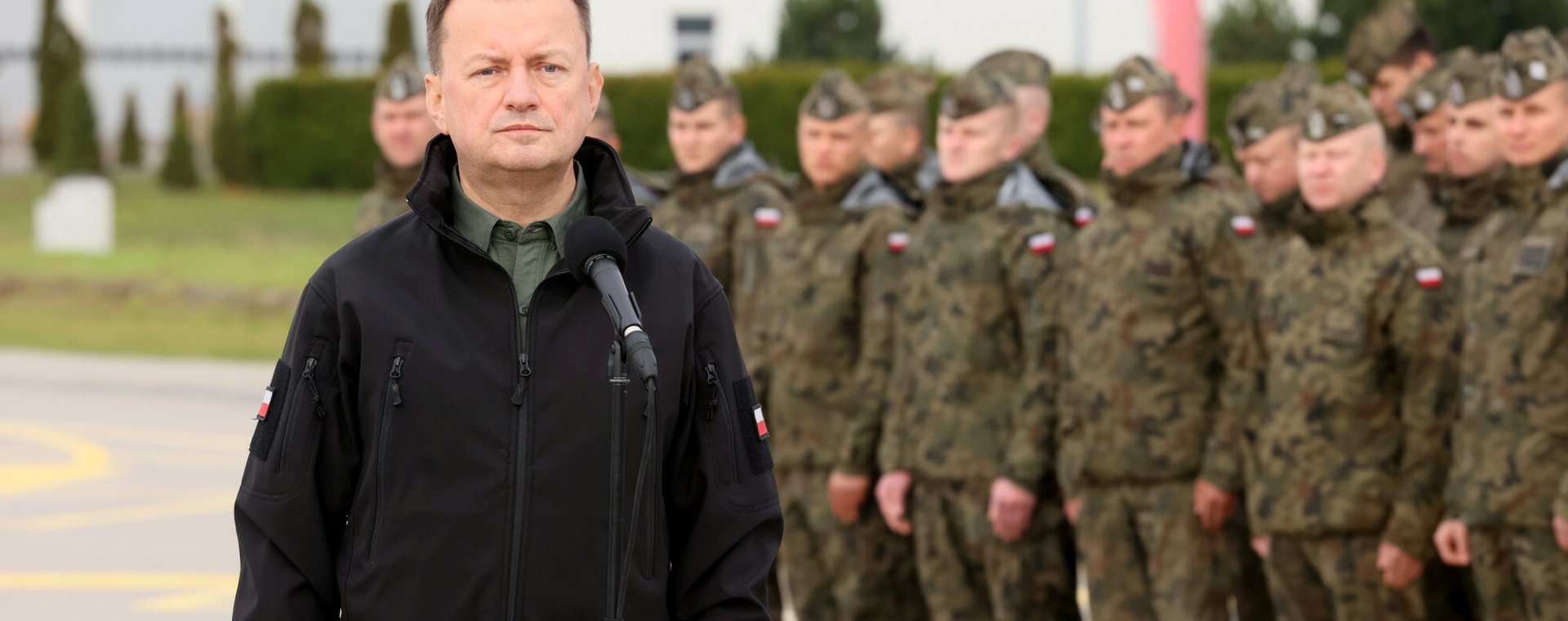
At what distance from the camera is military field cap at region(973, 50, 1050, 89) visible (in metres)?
6.98

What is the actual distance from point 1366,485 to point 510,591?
11.6 ft

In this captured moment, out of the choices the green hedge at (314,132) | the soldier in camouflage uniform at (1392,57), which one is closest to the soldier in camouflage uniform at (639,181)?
the soldier in camouflage uniform at (1392,57)

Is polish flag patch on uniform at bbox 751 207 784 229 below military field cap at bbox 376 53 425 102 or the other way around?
below

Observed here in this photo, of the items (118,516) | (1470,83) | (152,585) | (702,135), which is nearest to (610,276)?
(1470,83)

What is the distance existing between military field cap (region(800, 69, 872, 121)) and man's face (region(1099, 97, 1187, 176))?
1351 millimetres

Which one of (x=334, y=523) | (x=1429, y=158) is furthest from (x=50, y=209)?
(x=334, y=523)

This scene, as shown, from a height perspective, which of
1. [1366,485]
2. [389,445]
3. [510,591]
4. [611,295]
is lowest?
[1366,485]

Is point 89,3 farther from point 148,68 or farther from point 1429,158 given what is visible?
point 1429,158

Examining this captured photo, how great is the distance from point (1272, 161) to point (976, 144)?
3.03 ft

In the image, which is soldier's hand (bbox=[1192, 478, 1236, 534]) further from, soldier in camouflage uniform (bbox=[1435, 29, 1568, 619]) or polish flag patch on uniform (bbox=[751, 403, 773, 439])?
polish flag patch on uniform (bbox=[751, 403, 773, 439])

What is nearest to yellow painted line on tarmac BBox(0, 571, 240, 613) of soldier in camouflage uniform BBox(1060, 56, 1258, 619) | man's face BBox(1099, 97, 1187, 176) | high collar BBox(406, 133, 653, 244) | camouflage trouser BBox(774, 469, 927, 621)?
camouflage trouser BBox(774, 469, 927, 621)

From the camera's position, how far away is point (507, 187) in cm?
280

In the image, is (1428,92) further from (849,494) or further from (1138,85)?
(849,494)

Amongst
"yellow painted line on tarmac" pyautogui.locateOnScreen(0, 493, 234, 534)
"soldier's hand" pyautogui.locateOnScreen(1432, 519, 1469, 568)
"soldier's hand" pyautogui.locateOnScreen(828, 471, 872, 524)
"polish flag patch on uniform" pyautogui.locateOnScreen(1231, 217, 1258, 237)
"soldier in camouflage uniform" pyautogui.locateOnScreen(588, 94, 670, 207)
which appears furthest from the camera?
"yellow painted line on tarmac" pyautogui.locateOnScreen(0, 493, 234, 534)
